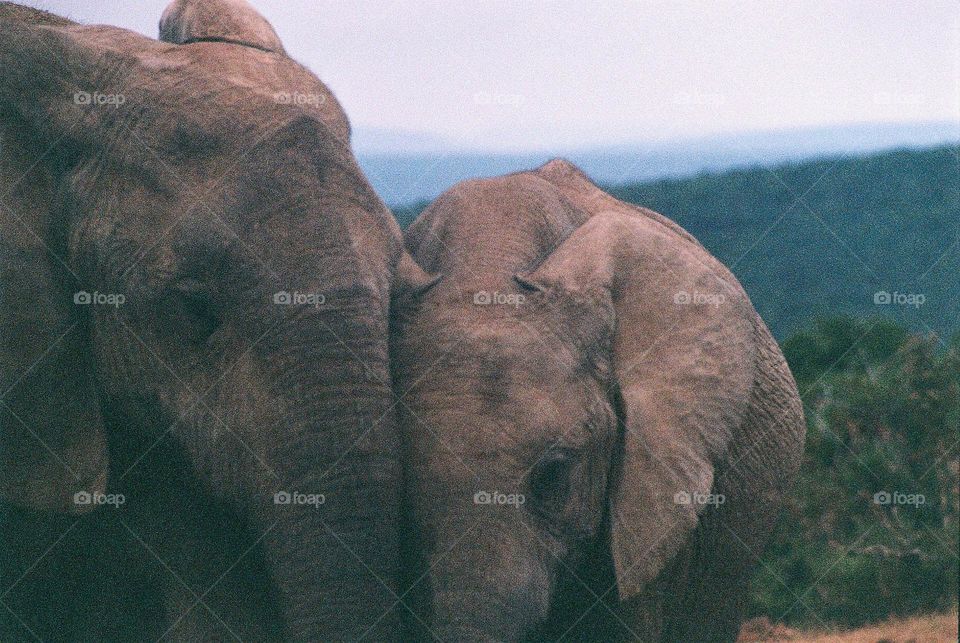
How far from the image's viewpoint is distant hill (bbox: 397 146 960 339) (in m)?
17.8

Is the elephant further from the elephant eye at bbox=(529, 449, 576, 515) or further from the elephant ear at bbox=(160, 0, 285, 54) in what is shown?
the elephant ear at bbox=(160, 0, 285, 54)

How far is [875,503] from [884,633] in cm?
261

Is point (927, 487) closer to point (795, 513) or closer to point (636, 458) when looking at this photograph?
point (795, 513)

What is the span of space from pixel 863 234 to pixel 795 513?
10.4 metres

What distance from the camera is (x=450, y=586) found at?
3.99 m

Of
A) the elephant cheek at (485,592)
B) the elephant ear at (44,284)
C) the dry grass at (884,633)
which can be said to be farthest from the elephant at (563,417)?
the dry grass at (884,633)

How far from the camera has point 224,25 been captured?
180 inches

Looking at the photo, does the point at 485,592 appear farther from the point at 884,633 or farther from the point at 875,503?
the point at 875,503

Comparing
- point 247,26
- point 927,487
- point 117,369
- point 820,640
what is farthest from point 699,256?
point 927,487

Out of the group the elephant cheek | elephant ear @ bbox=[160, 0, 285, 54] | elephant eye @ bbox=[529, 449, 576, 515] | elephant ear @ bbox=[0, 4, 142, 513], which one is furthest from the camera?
elephant ear @ bbox=[160, 0, 285, 54]

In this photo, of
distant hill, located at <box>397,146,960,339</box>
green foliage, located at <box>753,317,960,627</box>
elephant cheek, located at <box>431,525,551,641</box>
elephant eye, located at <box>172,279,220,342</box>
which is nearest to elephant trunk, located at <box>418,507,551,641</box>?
elephant cheek, located at <box>431,525,551,641</box>

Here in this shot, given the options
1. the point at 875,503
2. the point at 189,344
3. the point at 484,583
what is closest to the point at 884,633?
the point at 875,503

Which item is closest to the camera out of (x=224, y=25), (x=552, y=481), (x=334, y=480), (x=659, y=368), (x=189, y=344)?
(x=334, y=480)

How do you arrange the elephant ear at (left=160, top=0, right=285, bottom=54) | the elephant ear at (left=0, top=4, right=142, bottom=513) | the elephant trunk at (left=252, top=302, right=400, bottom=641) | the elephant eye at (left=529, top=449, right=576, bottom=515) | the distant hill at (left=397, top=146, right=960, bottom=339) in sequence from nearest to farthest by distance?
the elephant trunk at (left=252, top=302, right=400, bottom=641) → the elephant eye at (left=529, top=449, right=576, bottom=515) → the elephant ear at (left=0, top=4, right=142, bottom=513) → the elephant ear at (left=160, top=0, right=285, bottom=54) → the distant hill at (left=397, top=146, right=960, bottom=339)
